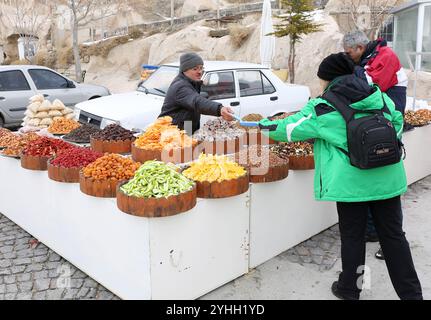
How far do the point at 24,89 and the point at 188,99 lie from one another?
7.90m

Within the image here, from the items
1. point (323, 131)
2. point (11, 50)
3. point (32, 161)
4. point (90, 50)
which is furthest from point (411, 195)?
point (11, 50)

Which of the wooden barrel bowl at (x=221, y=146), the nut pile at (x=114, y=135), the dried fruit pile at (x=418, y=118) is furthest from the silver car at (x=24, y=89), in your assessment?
the dried fruit pile at (x=418, y=118)

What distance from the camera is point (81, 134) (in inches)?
217

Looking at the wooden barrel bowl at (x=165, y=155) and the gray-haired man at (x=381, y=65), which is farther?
the gray-haired man at (x=381, y=65)

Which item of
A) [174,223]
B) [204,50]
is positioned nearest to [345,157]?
[174,223]

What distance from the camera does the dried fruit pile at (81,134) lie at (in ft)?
17.7

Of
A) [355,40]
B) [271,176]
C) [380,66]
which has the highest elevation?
[355,40]

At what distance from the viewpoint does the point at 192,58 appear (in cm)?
480

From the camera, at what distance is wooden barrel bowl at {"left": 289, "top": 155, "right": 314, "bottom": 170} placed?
180 inches

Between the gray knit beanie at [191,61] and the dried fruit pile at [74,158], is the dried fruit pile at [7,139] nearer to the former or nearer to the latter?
the dried fruit pile at [74,158]

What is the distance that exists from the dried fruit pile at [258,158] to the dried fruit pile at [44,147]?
193 centimetres

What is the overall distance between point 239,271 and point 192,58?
231cm

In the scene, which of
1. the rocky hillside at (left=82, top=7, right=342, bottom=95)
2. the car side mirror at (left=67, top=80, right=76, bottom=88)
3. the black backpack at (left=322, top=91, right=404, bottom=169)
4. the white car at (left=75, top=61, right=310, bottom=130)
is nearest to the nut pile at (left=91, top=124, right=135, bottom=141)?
the white car at (left=75, top=61, right=310, bottom=130)

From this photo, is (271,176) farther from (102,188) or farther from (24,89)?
(24,89)
